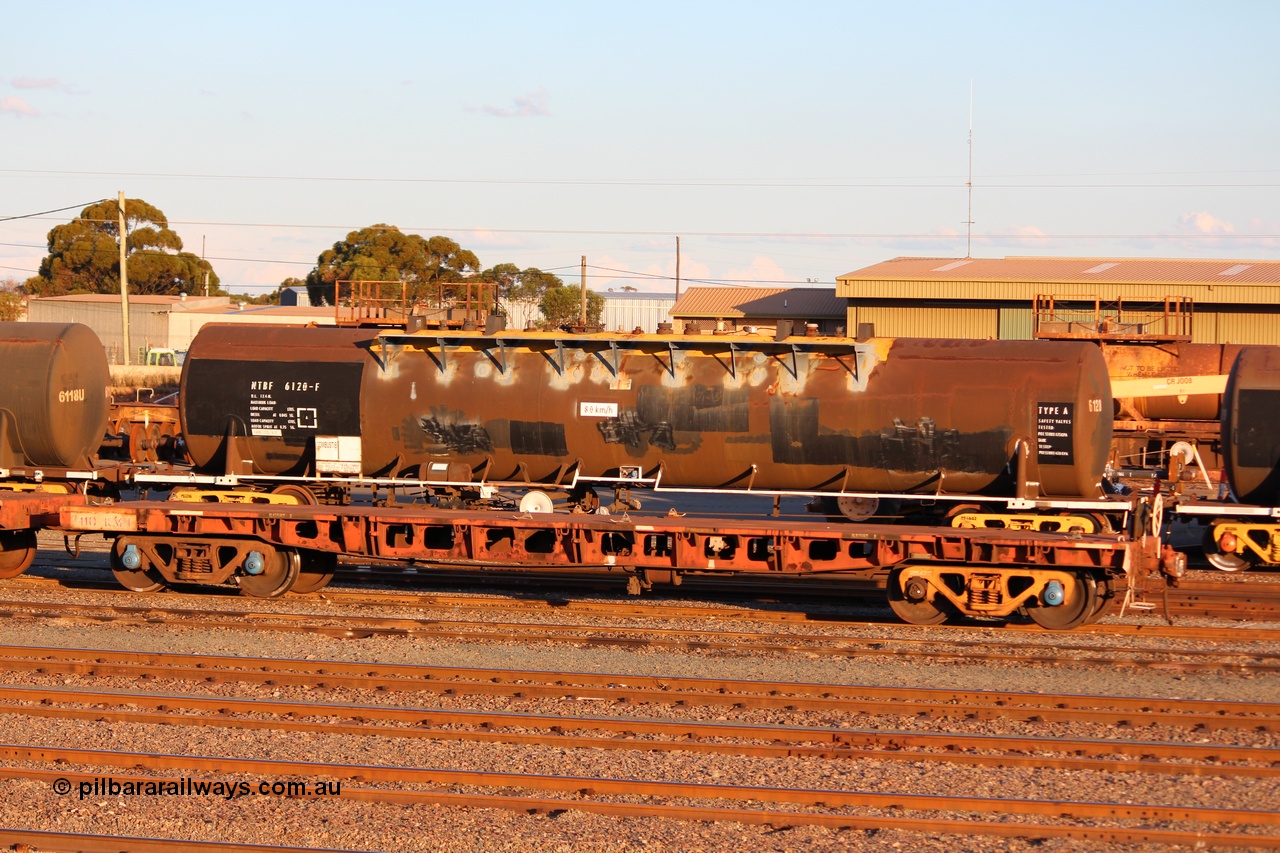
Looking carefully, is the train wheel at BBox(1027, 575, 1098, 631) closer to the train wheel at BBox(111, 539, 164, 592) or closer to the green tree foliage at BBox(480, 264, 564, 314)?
the train wheel at BBox(111, 539, 164, 592)

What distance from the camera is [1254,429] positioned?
54.5 feet

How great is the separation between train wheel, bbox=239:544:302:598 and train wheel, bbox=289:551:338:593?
281 millimetres

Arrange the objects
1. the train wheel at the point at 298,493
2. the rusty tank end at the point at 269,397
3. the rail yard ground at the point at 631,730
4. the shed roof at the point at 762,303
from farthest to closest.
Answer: the shed roof at the point at 762,303, the train wheel at the point at 298,493, the rusty tank end at the point at 269,397, the rail yard ground at the point at 631,730

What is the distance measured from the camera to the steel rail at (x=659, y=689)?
10.3m

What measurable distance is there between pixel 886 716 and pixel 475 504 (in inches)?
282

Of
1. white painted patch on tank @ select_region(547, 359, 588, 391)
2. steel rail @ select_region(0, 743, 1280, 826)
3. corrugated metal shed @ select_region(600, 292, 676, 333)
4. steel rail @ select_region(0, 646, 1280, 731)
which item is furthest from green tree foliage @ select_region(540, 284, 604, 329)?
steel rail @ select_region(0, 743, 1280, 826)

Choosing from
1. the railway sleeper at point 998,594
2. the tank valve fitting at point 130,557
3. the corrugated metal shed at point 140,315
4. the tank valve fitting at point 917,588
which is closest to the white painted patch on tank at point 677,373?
the railway sleeper at point 998,594

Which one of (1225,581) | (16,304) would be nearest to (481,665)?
(1225,581)

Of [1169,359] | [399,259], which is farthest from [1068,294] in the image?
[399,259]

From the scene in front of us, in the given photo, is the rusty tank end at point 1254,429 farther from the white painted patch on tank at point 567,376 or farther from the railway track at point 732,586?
the white painted patch on tank at point 567,376

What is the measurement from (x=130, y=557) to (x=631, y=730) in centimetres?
878

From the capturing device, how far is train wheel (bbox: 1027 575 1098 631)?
13.6 meters

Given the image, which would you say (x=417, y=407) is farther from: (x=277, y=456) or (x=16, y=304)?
(x=16, y=304)

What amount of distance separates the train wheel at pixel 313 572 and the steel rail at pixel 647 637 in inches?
54.5
